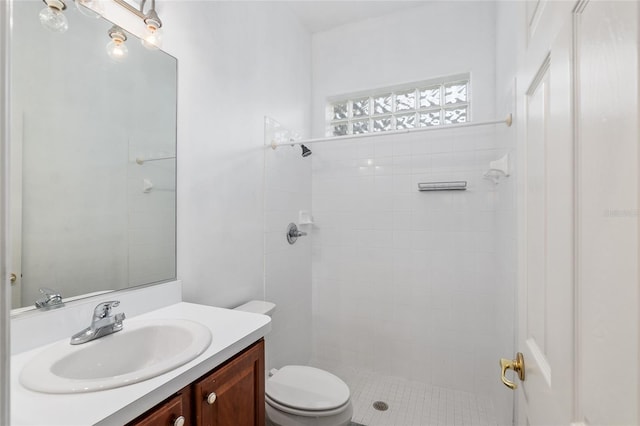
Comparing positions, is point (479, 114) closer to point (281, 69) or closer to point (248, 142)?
point (281, 69)

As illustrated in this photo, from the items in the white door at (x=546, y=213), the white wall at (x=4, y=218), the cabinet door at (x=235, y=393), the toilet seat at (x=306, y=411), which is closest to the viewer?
the white wall at (x=4, y=218)

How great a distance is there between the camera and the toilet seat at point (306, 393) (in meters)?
1.41

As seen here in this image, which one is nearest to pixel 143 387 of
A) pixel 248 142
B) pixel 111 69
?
pixel 111 69

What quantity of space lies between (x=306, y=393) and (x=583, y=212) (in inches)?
57.2

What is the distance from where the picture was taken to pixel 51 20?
94 centimetres

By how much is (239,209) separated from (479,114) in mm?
1798

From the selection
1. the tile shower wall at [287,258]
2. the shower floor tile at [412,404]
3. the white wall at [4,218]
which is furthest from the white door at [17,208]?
the shower floor tile at [412,404]

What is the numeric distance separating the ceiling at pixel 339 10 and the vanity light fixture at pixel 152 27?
145 centimetres

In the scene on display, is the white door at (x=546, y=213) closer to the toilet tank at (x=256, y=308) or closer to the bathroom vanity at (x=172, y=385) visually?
the bathroom vanity at (x=172, y=385)

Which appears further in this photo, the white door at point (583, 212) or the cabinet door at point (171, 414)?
the cabinet door at point (171, 414)

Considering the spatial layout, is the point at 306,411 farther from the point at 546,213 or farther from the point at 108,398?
the point at 546,213

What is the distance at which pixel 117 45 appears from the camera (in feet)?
3.72

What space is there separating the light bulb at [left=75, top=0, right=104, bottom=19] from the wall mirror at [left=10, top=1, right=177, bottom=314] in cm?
3

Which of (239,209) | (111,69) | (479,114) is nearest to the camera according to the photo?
(111,69)
